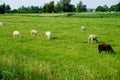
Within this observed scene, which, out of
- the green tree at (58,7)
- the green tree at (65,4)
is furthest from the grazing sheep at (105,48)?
the green tree at (65,4)

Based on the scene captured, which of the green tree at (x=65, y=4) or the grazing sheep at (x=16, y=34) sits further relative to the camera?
the green tree at (x=65, y=4)

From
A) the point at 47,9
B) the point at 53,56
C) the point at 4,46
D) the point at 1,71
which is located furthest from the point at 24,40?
the point at 47,9

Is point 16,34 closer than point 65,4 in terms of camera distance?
Yes

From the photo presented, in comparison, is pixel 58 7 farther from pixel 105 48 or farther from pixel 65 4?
pixel 105 48

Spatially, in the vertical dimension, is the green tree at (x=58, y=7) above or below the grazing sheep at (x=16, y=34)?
above

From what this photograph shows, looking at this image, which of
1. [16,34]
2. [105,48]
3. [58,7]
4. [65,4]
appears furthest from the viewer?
[65,4]

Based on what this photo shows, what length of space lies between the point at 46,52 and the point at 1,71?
397 inches

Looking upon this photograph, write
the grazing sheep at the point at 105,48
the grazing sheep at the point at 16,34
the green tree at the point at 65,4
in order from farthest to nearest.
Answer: the green tree at the point at 65,4
the grazing sheep at the point at 16,34
the grazing sheep at the point at 105,48

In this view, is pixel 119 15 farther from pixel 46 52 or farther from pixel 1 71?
pixel 1 71

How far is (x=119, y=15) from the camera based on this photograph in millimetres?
81688

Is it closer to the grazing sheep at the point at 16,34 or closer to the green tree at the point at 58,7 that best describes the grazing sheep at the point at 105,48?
the grazing sheep at the point at 16,34

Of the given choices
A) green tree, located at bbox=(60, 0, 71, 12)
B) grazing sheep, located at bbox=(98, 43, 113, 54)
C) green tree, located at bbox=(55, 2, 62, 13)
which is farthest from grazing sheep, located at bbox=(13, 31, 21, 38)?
green tree, located at bbox=(60, 0, 71, 12)

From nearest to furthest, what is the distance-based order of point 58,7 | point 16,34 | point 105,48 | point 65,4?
point 105,48 → point 16,34 → point 58,7 → point 65,4

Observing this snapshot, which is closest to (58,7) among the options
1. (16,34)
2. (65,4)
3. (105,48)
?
(65,4)
